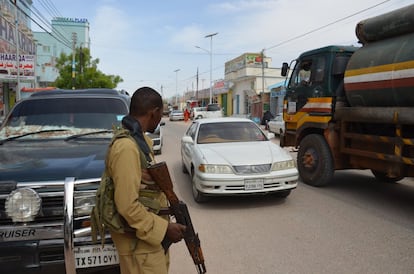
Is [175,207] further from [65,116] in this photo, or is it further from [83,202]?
[65,116]

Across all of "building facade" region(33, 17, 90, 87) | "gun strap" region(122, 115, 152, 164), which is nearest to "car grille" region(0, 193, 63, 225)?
"gun strap" region(122, 115, 152, 164)

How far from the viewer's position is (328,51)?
6.90 meters

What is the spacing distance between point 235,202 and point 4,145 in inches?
144

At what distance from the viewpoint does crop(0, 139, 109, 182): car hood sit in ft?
8.85

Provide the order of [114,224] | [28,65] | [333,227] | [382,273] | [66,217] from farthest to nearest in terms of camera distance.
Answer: [28,65]
[333,227]
[382,273]
[66,217]
[114,224]

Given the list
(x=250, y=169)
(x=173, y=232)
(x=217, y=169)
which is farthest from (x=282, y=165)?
(x=173, y=232)

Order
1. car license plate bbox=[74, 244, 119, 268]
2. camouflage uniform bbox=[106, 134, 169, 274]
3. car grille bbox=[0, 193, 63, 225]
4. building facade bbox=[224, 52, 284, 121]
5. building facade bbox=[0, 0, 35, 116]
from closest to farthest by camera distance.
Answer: camouflage uniform bbox=[106, 134, 169, 274], car license plate bbox=[74, 244, 119, 268], car grille bbox=[0, 193, 63, 225], building facade bbox=[0, 0, 35, 116], building facade bbox=[224, 52, 284, 121]

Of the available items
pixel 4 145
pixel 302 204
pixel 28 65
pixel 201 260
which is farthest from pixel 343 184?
pixel 28 65

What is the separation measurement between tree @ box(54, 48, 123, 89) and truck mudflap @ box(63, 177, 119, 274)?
33668mm

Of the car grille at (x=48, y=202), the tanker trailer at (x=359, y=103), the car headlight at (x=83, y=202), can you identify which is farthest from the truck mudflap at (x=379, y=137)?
the car grille at (x=48, y=202)

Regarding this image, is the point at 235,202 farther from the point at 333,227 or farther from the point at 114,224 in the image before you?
the point at 114,224

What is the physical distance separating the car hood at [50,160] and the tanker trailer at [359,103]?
13.9 ft

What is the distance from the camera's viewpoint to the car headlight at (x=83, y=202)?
2.67 meters

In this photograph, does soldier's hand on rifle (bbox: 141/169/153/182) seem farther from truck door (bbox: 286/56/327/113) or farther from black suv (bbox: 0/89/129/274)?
truck door (bbox: 286/56/327/113)
